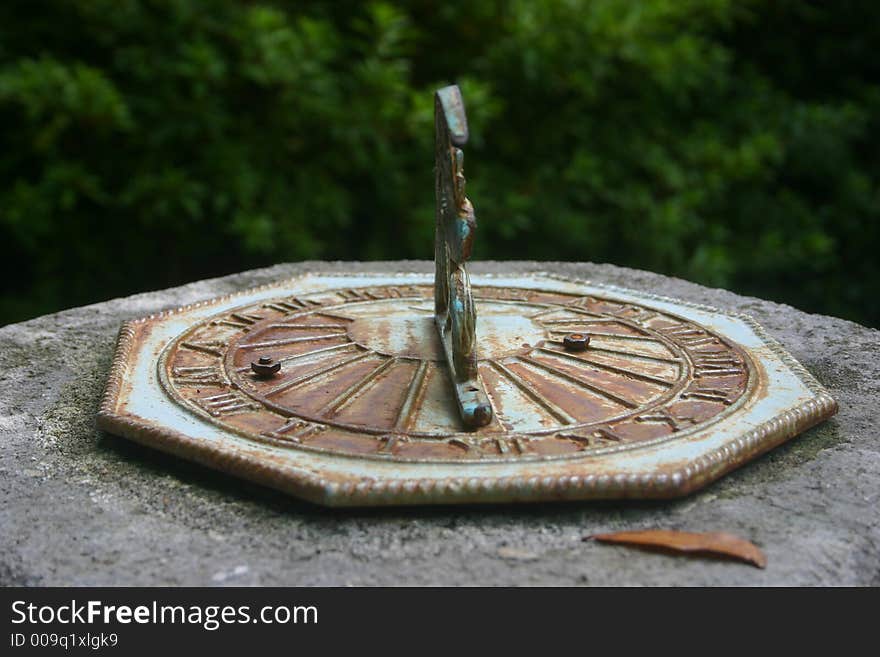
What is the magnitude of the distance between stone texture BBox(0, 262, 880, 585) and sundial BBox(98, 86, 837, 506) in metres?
0.05

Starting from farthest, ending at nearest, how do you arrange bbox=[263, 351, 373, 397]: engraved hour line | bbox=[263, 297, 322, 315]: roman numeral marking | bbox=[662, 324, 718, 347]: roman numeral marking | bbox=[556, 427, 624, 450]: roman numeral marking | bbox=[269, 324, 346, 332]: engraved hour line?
bbox=[263, 297, 322, 315]: roman numeral marking, bbox=[269, 324, 346, 332]: engraved hour line, bbox=[662, 324, 718, 347]: roman numeral marking, bbox=[263, 351, 373, 397]: engraved hour line, bbox=[556, 427, 624, 450]: roman numeral marking

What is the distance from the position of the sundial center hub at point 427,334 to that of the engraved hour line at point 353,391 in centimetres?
7

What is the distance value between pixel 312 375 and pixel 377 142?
2.56 meters

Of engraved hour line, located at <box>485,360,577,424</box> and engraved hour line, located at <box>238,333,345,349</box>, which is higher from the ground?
engraved hour line, located at <box>485,360,577,424</box>

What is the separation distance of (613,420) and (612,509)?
251 millimetres

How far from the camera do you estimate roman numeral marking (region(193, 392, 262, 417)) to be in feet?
6.53

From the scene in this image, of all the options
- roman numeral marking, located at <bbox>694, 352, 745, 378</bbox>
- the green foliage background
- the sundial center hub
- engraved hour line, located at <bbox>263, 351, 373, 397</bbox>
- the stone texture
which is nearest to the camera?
the stone texture

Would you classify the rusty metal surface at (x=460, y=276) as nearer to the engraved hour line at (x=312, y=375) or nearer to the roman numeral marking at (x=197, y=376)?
the engraved hour line at (x=312, y=375)

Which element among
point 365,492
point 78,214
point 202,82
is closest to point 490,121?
point 202,82

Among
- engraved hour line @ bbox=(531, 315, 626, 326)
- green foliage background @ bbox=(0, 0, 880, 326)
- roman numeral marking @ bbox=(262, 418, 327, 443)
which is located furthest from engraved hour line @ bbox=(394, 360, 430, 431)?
green foliage background @ bbox=(0, 0, 880, 326)

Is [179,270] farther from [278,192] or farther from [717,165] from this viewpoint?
[717,165]

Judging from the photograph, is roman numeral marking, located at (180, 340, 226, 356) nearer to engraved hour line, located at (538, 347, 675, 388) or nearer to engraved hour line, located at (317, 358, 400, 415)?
engraved hour line, located at (317, 358, 400, 415)

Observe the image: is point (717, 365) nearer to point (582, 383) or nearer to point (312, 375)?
point (582, 383)

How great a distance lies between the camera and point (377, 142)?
4551mm
